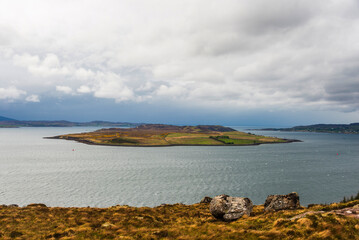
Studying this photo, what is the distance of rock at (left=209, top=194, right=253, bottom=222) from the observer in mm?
23875

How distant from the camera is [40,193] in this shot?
2282 inches

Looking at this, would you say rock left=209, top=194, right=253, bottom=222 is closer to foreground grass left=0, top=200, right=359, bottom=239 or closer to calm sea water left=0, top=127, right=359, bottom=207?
foreground grass left=0, top=200, right=359, bottom=239

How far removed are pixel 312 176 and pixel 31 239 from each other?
96305mm

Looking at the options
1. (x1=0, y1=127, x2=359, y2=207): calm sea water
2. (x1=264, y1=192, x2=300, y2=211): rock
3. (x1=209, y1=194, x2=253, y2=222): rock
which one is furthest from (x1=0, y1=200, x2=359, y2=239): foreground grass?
(x1=0, y1=127, x2=359, y2=207): calm sea water

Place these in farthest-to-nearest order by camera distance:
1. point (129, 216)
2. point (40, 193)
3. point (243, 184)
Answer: point (243, 184)
point (40, 193)
point (129, 216)

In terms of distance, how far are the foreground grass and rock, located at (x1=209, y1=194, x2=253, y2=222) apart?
102 cm

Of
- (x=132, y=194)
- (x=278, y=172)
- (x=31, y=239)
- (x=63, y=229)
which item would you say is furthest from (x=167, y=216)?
(x=278, y=172)

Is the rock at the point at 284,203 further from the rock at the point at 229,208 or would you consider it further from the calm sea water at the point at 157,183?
the calm sea water at the point at 157,183

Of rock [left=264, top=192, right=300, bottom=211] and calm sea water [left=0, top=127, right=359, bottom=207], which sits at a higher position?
rock [left=264, top=192, right=300, bottom=211]

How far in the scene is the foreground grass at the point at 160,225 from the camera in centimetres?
1603

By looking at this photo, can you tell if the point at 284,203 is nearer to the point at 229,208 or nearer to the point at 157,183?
the point at 229,208

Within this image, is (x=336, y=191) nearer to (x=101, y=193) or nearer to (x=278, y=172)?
(x=278, y=172)

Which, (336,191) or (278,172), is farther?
(278,172)

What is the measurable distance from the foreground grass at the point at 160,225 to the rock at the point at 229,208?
1020mm
